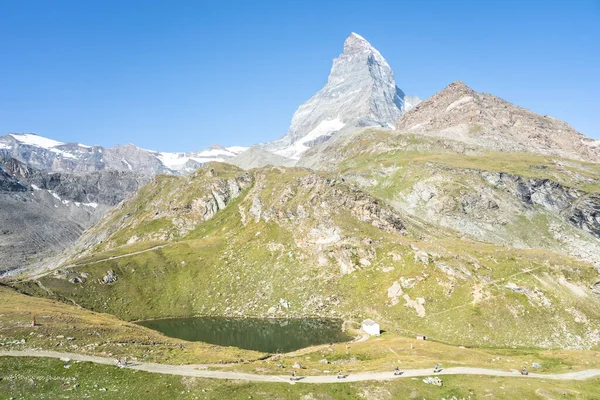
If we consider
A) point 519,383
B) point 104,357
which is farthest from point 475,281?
point 104,357

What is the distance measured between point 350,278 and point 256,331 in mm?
41954

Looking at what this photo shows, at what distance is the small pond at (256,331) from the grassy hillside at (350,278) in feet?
24.2

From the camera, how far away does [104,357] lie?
59.4m

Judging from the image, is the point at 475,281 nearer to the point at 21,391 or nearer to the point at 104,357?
the point at 104,357

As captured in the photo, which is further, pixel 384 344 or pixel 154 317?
pixel 154 317

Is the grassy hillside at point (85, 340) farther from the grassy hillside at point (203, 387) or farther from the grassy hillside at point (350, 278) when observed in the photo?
the grassy hillside at point (350, 278)

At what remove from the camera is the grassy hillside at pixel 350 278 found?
10669cm

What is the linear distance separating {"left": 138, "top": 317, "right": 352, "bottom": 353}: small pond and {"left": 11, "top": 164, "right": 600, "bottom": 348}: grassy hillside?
24.2 feet

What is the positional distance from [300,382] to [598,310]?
95928 millimetres

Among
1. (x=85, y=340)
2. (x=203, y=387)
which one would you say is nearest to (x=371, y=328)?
(x=203, y=387)

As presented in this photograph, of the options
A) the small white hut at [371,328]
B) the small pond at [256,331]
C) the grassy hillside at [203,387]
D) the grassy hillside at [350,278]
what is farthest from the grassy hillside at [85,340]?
the grassy hillside at [350,278]

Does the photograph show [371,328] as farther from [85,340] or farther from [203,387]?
[85,340]

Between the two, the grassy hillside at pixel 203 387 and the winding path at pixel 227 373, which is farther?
Result: the winding path at pixel 227 373

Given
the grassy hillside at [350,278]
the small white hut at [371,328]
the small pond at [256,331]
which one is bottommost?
the small pond at [256,331]
